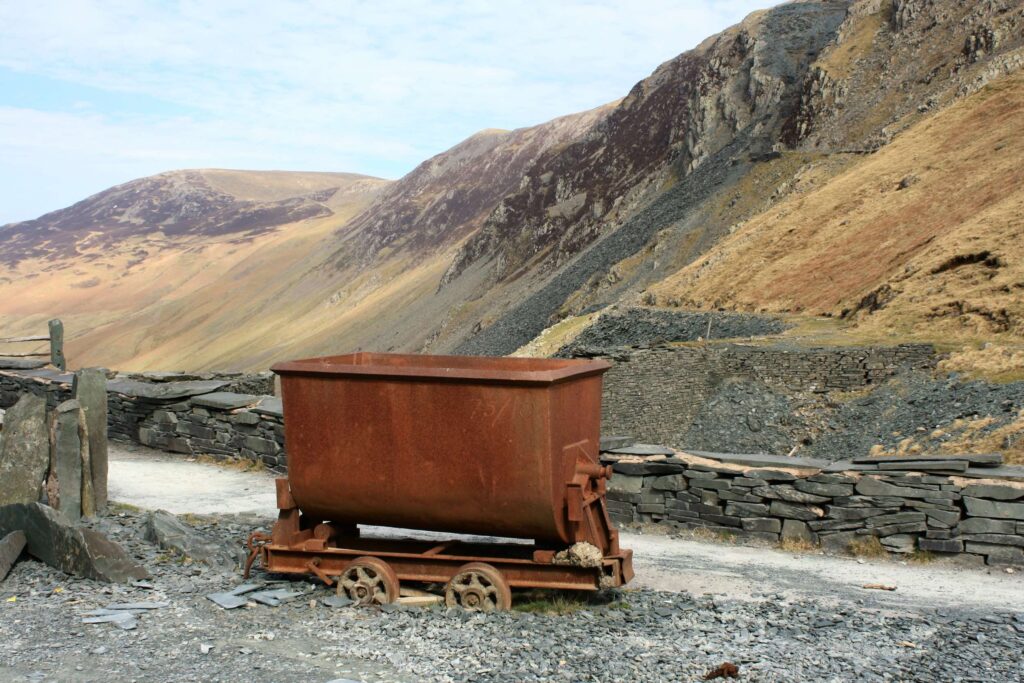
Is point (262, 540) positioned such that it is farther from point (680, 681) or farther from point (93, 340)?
point (93, 340)

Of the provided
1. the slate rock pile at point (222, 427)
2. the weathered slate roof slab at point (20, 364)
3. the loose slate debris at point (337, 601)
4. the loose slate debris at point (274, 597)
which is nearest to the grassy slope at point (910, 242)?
the slate rock pile at point (222, 427)

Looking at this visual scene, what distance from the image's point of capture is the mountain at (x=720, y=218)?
3042cm

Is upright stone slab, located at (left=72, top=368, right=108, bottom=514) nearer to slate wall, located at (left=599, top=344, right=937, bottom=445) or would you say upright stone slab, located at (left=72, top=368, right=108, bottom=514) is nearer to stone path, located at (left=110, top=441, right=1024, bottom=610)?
stone path, located at (left=110, top=441, right=1024, bottom=610)

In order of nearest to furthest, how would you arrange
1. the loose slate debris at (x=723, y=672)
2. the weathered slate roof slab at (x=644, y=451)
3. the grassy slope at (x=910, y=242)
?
the loose slate debris at (x=723, y=672), the weathered slate roof slab at (x=644, y=451), the grassy slope at (x=910, y=242)

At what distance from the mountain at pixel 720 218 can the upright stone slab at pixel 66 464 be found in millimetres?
19683

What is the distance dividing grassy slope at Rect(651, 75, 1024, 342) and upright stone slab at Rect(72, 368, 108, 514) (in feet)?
62.9

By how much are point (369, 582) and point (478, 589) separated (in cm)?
86

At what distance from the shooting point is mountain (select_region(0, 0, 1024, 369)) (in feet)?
99.8

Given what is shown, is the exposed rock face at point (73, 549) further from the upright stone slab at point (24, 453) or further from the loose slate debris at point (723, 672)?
the loose slate debris at point (723, 672)

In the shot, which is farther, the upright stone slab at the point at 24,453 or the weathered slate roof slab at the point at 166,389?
the weathered slate roof slab at the point at 166,389

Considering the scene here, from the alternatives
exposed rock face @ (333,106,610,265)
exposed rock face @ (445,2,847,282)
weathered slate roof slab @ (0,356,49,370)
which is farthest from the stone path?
exposed rock face @ (333,106,610,265)

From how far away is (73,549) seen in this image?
7742 mm

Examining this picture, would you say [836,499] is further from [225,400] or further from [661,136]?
[661,136]

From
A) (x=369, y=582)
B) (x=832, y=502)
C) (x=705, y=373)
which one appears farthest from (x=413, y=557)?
(x=705, y=373)
